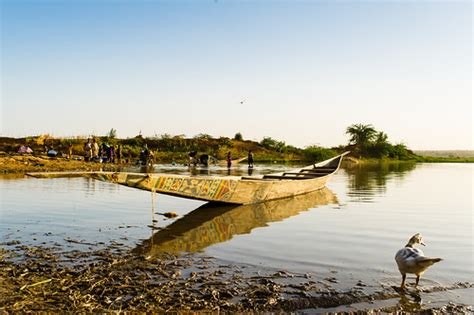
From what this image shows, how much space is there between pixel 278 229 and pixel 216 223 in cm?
130

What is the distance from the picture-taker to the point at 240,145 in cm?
4922

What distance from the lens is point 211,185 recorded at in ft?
29.9

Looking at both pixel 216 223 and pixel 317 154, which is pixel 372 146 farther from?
pixel 216 223

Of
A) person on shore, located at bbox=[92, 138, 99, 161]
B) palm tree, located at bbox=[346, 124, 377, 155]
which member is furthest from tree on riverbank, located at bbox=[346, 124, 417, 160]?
person on shore, located at bbox=[92, 138, 99, 161]

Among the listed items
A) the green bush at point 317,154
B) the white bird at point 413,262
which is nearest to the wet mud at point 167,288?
the white bird at point 413,262

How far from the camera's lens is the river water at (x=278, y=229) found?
217 inches

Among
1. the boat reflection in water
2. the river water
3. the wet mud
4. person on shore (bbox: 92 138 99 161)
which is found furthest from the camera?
person on shore (bbox: 92 138 99 161)

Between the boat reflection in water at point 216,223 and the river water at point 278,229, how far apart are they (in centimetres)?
2

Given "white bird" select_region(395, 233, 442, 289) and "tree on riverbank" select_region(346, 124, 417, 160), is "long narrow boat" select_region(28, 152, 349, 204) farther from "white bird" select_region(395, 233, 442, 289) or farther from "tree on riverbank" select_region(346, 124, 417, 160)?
"tree on riverbank" select_region(346, 124, 417, 160)

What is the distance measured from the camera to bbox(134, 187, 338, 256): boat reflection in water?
6.39m

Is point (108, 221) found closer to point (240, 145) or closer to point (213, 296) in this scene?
point (213, 296)

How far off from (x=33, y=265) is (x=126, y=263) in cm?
110

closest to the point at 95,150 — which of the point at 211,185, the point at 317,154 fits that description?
the point at 211,185

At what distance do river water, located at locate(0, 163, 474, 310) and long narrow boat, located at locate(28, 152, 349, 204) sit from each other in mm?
379
